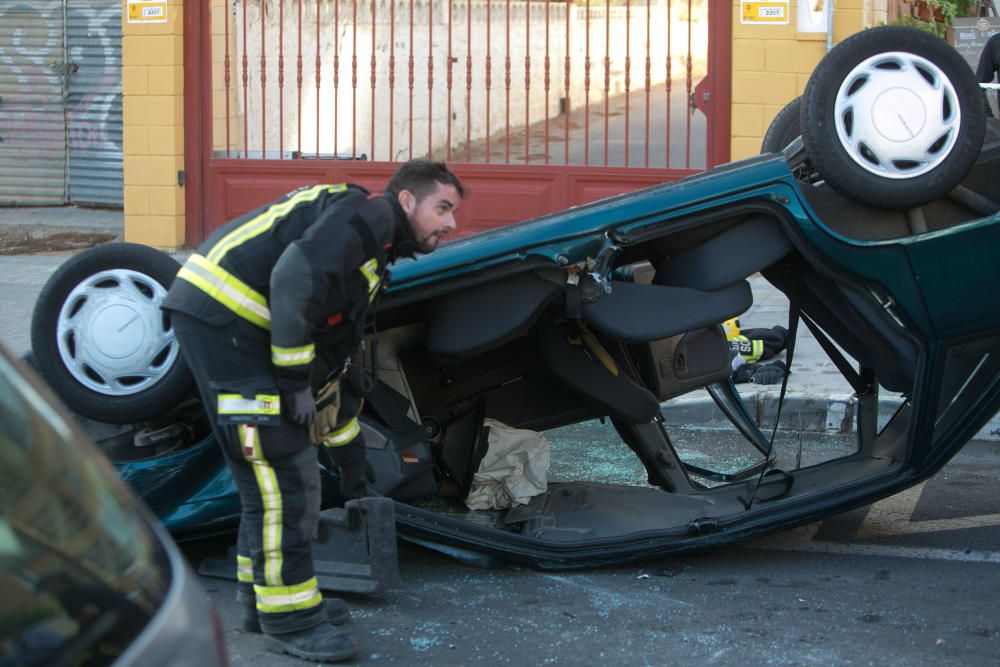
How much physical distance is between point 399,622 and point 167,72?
25.6 ft

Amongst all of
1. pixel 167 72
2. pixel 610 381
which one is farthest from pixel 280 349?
pixel 167 72

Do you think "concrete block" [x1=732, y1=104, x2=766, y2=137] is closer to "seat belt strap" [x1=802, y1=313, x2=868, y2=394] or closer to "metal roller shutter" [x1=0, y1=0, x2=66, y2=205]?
"seat belt strap" [x1=802, y1=313, x2=868, y2=394]

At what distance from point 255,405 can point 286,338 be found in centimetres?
23

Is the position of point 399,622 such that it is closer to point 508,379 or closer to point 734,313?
point 508,379

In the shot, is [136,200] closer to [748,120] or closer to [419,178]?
[748,120]

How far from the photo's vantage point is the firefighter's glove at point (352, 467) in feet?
12.9

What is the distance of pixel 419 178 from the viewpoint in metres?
3.67

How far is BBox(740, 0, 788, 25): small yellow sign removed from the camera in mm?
9750

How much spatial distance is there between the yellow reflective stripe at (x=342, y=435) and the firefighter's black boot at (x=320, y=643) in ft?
1.75

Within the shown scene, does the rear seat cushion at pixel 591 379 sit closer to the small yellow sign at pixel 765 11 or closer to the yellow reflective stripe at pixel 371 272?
→ the yellow reflective stripe at pixel 371 272

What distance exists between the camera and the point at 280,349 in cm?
346

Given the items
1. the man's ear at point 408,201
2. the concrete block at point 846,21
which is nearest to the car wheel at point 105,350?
the man's ear at point 408,201

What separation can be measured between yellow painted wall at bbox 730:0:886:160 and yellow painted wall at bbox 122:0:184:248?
4398mm

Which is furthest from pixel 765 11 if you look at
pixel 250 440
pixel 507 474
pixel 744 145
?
pixel 250 440
